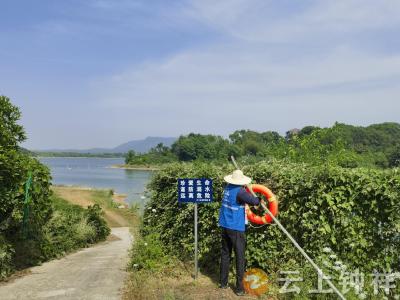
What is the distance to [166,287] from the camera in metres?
7.40

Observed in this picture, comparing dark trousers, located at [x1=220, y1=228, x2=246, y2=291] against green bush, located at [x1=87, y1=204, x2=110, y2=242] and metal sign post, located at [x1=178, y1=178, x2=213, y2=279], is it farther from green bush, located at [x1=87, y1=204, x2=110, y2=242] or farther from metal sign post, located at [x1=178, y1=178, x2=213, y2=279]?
green bush, located at [x1=87, y1=204, x2=110, y2=242]

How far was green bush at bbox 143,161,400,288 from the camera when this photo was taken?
6.40 meters

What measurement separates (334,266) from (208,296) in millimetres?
1968

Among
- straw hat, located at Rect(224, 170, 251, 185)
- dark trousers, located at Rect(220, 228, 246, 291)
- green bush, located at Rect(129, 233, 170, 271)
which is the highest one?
straw hat, located at Rect(224, 170, 251, 185)

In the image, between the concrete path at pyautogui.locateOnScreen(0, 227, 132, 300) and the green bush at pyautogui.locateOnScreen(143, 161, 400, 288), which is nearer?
the green bush at pyautogui.locateOnScreen(143, 161, 400, 288)

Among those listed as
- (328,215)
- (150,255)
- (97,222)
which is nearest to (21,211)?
(150,255)

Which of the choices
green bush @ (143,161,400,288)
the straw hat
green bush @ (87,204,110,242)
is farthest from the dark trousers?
green bush @ (87,204,110,242)

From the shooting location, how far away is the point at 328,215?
22.3ft

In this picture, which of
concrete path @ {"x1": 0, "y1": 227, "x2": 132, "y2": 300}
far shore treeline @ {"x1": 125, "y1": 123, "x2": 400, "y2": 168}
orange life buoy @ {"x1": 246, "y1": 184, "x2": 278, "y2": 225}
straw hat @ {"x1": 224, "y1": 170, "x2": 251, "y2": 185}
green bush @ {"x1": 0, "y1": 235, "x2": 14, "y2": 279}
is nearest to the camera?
straw hat @ {"x1": 224, "y1": 170, "x2": 251, "y2": 185}

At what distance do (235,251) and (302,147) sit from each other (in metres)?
14.2

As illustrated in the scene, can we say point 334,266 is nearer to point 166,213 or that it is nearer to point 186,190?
point 186,190

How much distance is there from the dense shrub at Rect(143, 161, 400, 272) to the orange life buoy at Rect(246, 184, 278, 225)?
1.09ft

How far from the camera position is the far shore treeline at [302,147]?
17.9 m

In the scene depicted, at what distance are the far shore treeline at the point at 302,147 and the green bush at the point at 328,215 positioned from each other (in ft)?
3.90
